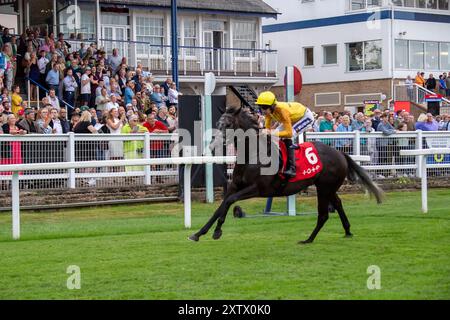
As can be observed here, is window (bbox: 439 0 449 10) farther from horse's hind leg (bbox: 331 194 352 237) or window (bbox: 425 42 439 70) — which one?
horse's hind leg (bbox: 331 194 352 237)

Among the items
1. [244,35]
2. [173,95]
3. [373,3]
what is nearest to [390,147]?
[173,95]

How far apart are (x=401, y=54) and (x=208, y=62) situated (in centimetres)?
970

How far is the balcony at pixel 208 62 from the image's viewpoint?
35.6m

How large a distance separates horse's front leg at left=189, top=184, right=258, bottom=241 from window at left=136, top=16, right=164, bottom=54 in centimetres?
2504

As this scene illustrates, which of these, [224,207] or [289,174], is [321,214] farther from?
[224,207]

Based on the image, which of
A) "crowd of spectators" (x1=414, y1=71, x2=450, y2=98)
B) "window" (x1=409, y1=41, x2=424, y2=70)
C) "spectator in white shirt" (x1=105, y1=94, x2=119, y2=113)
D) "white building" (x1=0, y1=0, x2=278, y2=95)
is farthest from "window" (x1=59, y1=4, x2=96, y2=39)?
"window" (x1=409, y1=41, x2=424, y2=70)

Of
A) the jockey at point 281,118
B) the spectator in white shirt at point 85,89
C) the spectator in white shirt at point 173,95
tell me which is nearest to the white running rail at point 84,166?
the jockey at point 281,118

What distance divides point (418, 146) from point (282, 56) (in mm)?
24769

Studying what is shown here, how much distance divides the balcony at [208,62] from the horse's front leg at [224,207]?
2143 centimetres

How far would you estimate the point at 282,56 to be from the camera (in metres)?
46.6

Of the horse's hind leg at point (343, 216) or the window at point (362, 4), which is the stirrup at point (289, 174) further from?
the window at point (362, 4)

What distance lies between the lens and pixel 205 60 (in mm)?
38469

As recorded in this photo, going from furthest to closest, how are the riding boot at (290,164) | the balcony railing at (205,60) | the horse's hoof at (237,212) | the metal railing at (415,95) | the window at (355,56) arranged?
1. the window at (355,56)
2. the metal railing at (415,95)
3. the balcony railing at (205,60)
4. the horse's hoof at (237,212)
5. the riding boot at (290,164)

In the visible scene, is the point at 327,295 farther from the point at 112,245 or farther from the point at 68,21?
the point at 68,21
